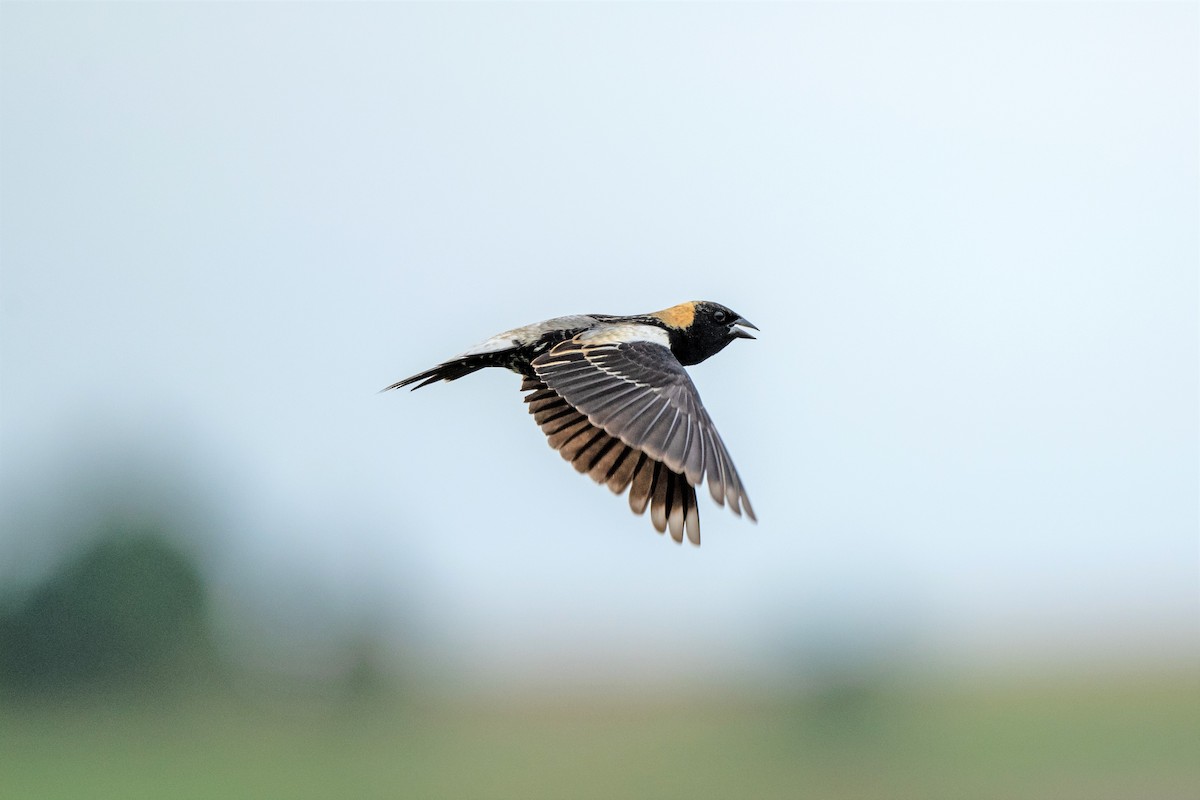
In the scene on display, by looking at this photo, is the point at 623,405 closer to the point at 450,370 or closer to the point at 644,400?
the point at 644,400

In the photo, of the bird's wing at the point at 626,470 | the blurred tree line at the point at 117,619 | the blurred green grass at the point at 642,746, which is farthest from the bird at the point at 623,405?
the blurred tree line at the point at 117,619

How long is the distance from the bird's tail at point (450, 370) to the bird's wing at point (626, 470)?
604mm

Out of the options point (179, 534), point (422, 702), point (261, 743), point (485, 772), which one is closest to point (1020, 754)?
point (485, 772)

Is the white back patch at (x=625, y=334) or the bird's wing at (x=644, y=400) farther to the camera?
the white back patch at (x=625, y=334)

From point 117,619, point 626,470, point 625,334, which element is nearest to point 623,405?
point 626,470

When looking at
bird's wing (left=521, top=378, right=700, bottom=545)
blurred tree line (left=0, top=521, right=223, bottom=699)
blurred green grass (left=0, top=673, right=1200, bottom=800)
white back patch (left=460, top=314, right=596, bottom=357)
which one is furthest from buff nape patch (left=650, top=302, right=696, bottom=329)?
blurred tree line (left=0, top=521, right=223, bottom=699)

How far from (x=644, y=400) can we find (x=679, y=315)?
6.26ft

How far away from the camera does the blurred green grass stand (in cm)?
6156

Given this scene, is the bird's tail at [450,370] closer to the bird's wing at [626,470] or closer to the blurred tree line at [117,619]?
the bird's wing at [626,470]

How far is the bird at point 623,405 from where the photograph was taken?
705 centimetres

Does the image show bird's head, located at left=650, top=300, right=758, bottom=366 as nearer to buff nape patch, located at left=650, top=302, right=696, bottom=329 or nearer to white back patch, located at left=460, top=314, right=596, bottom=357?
buff nape patch, located at left=650, top=302, right=696, bottom=329

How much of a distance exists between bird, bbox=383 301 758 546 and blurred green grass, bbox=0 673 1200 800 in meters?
51.0

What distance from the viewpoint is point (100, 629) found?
236ft

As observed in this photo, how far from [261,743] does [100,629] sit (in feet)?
35.2
